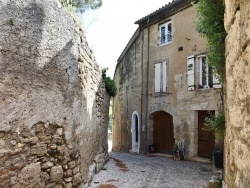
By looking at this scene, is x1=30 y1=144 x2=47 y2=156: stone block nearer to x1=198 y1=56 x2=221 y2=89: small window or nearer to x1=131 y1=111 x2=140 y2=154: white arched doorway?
x1=198 y1=56 x2=221 y2=89: small window

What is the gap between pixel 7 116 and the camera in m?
3.11

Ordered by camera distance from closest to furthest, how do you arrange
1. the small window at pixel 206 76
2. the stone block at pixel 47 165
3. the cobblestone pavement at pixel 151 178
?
1. the stone block at pixel 47 165
2. the cobblestone pavement at pixel 151 178
3. the small window at pixel 206 76

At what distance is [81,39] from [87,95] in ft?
3.80

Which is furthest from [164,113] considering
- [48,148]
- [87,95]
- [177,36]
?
[48,148]

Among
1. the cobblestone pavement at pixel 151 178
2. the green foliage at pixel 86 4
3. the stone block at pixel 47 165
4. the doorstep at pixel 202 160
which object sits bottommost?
the doorstep at pixel 202 160

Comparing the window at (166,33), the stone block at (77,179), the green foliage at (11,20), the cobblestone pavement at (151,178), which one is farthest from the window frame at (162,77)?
the green foliage at (11,20)

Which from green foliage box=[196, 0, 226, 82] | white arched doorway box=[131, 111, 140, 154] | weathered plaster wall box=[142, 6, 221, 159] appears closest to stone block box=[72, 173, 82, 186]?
green foliage box=[196, 0, 226, 82]

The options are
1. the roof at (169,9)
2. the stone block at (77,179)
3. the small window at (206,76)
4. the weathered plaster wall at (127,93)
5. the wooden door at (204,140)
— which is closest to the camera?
the stone block at (77,179)

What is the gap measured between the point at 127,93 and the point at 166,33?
4526 mm

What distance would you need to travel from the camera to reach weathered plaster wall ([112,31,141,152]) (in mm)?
13422

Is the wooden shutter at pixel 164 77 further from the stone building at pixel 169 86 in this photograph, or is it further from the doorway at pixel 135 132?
the doorway at pixel 135 132

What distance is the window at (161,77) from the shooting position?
11.5 metres

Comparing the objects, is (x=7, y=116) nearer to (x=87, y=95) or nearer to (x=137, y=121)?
(x=87, y=95)

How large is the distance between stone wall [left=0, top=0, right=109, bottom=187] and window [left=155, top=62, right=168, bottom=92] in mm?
7292
